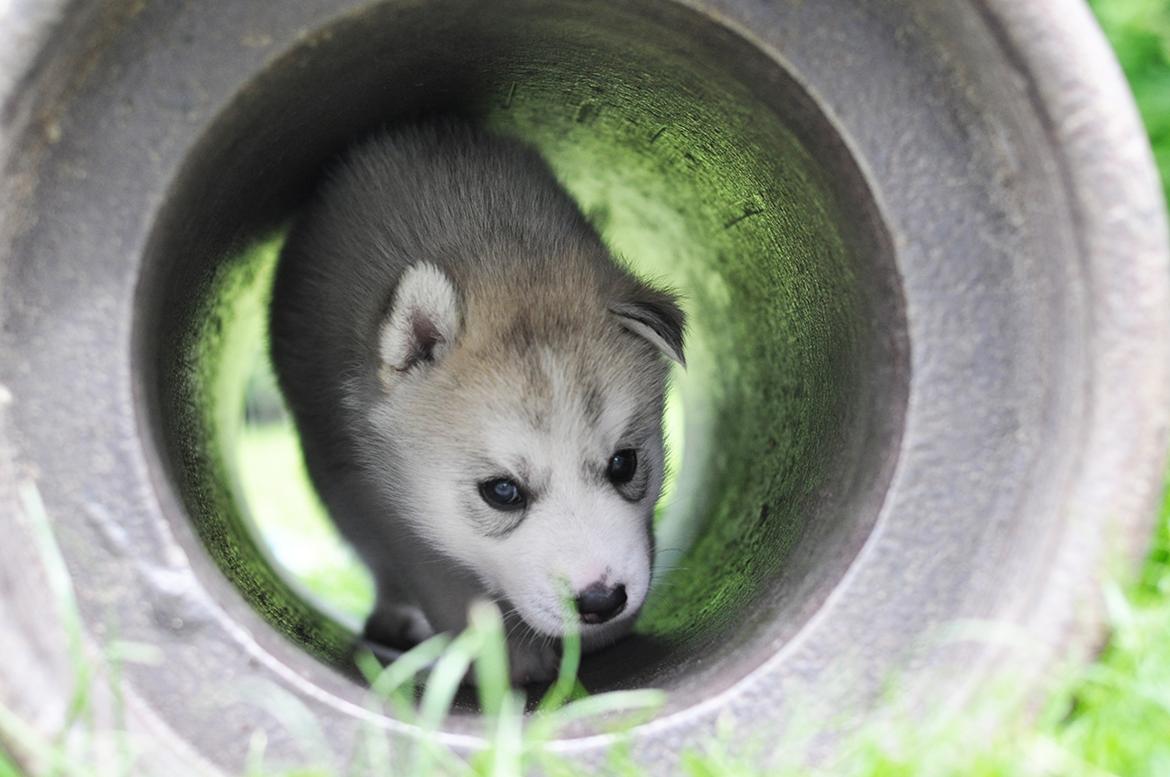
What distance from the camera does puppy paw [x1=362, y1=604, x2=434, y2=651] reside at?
419cm

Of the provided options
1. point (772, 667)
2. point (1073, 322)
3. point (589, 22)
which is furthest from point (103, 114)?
point (1073, 322)

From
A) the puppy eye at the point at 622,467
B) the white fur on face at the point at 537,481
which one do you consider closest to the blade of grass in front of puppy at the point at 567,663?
the white fur on face at the point at 537,481

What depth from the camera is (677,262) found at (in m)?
4.55

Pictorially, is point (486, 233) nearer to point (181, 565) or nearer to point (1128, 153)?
point (181, 565)

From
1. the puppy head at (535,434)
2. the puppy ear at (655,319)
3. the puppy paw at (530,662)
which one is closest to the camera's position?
the puppy head at (535,434)

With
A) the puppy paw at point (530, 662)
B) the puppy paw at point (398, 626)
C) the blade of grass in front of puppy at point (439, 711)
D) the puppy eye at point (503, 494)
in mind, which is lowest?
the blade of grass in front of puppy at point (439, 711)

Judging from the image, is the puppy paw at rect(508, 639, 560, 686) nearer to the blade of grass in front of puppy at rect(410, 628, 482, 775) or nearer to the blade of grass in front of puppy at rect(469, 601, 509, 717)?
the blade of grass in front of puppy at rect(469, 601, 509, 717)

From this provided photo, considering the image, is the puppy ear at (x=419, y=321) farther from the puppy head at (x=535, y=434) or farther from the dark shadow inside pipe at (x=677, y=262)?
the dark shadow inside pipe at (x=677, y=262)

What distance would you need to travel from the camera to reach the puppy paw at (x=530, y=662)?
3496 millimetres

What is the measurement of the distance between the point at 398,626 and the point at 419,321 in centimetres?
138

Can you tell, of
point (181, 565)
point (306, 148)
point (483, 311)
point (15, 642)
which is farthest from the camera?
point (306, 148)

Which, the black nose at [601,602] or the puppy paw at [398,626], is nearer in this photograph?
the black nose at [601,602]

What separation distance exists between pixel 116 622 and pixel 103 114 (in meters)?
0.92

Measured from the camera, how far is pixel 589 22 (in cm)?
302
